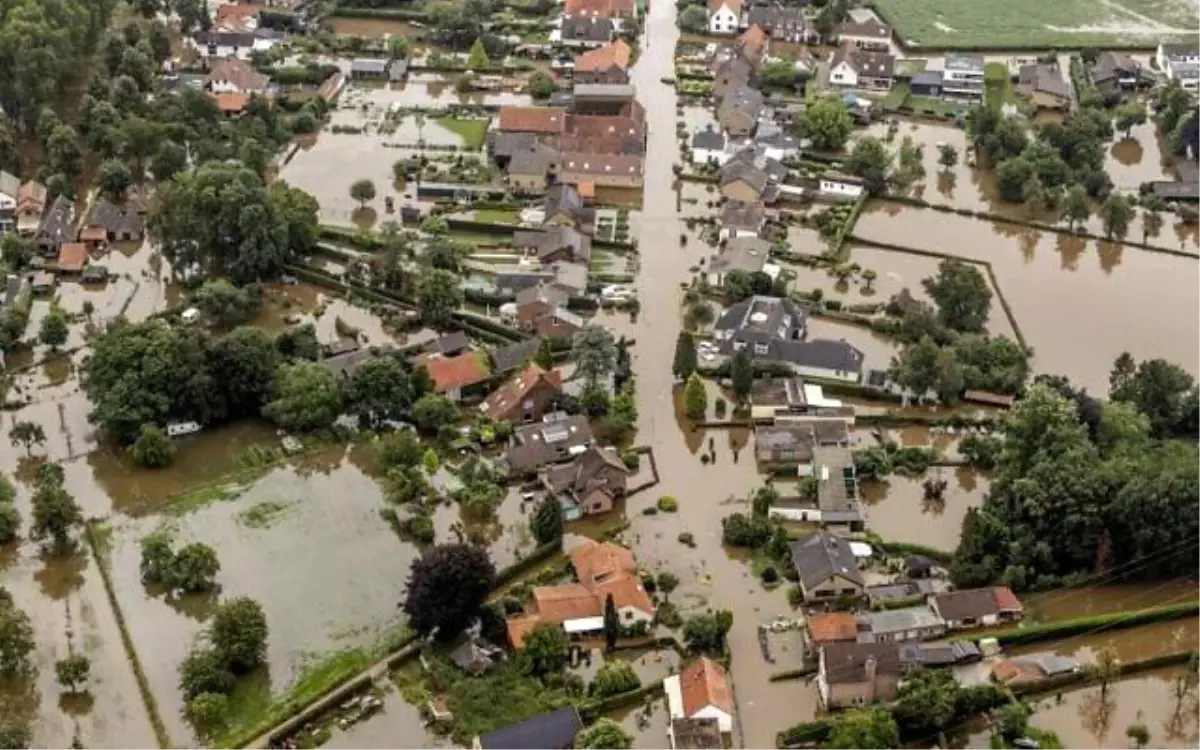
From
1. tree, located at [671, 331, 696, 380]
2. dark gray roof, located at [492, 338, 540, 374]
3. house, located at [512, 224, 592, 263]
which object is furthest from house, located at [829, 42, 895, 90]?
dark gray roof, located at [492, 338, 540, 374]

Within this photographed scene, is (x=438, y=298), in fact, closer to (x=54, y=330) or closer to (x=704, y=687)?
(x=54, y=330)

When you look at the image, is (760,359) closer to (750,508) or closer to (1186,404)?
(750,508)

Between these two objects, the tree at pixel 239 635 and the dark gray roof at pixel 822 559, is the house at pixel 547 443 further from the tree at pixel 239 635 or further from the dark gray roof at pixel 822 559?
the tree at pixel 239 635

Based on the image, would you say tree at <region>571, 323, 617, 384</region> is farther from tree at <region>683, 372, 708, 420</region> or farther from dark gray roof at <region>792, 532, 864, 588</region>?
dark gray roof at <region>792, 532, 864, 588</region>

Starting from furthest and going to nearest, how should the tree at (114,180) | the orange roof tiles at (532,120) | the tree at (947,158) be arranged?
1. the orange roof tiles at (532,120)
2. the tree at (947,158)
3. the tree at (114,180)

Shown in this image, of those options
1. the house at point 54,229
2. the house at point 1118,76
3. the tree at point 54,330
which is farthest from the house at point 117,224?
the house at point 1118,76

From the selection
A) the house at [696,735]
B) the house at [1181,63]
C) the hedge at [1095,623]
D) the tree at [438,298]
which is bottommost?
Result: the house at [696,735]

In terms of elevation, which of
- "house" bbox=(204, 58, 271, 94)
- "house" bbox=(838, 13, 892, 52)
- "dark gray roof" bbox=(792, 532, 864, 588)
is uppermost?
"house" bbox=(838, 13, 892, 52)

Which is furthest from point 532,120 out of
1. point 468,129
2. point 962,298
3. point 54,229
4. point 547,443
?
point 547,443
